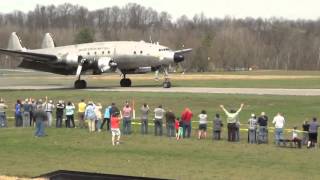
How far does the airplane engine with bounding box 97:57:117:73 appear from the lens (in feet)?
184

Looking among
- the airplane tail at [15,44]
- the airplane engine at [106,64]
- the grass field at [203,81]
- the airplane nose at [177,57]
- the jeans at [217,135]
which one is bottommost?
the jeans at [217,135]

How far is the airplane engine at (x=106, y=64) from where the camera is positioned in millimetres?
56125

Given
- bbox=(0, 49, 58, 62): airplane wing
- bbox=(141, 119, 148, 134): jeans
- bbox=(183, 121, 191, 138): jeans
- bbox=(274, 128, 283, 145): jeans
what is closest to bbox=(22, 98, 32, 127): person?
bbox=(141, 119, 148, 134): jeans

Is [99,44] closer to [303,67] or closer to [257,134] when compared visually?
[257,134]

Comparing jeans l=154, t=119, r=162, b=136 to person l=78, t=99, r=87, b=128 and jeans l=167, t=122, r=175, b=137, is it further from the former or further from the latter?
person l=78, t=99, r=87, b=128

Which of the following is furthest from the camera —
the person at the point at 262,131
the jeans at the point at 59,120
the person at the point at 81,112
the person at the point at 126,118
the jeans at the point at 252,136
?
the jeans at the point at 59,120

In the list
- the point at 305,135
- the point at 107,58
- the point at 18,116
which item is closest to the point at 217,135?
the point at 305,135

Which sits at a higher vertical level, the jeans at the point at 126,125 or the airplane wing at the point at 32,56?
the airplane wing at the point at 32,56

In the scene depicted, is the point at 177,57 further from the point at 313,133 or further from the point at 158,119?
the point at 313,133

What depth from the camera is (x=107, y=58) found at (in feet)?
186

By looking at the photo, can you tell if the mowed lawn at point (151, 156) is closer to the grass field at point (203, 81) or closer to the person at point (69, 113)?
the person at point (69, 113)

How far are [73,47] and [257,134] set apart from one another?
120ft

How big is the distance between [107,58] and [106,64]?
2.73 feet

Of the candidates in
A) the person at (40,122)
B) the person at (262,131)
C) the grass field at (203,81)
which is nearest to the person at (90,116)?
the person at (40,122)
